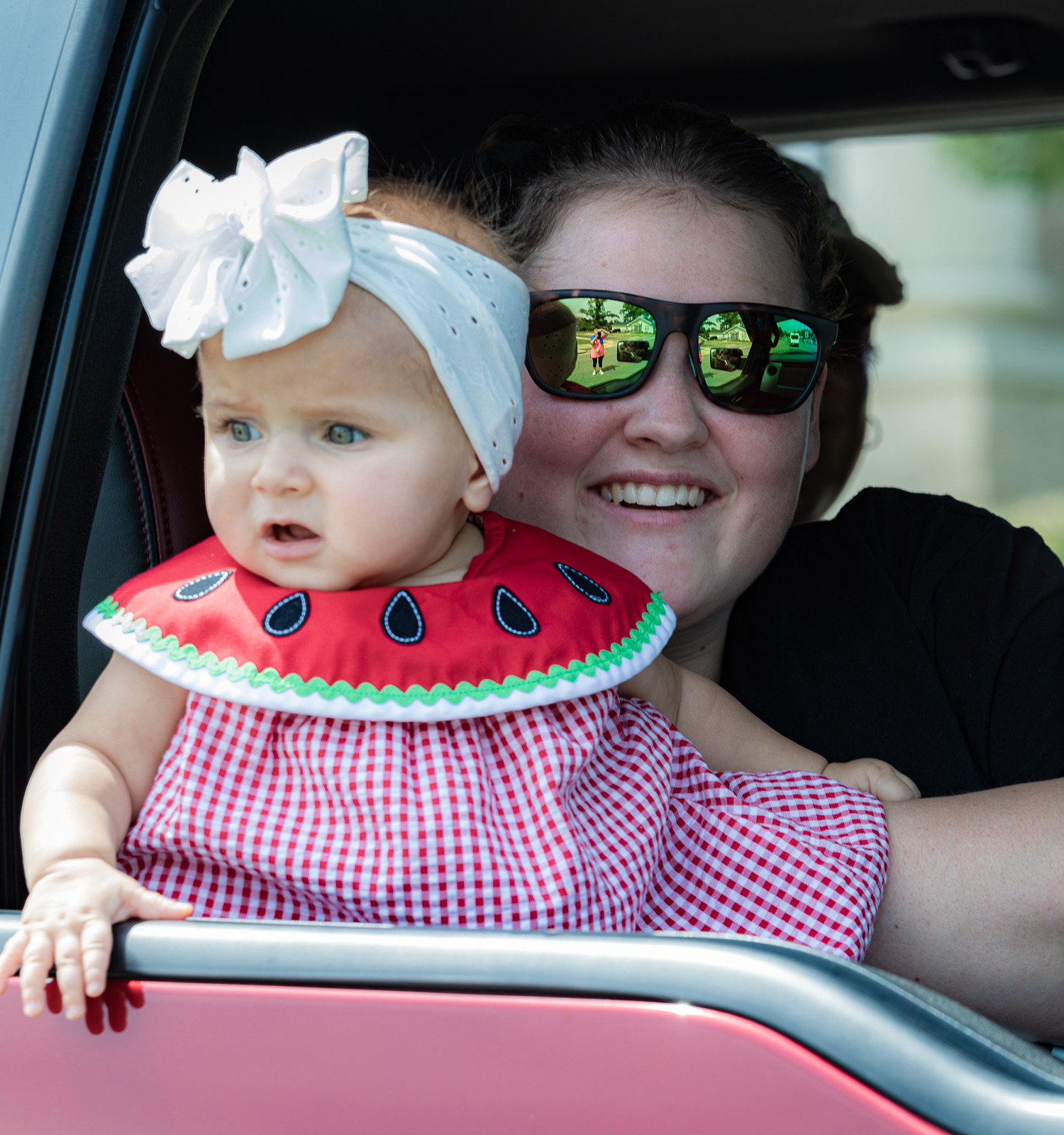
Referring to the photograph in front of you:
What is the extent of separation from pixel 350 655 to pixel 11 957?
417mm

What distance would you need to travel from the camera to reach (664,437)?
5.92 ft

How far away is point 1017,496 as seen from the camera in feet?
38.2

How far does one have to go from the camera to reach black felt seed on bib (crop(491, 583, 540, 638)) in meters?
1.35

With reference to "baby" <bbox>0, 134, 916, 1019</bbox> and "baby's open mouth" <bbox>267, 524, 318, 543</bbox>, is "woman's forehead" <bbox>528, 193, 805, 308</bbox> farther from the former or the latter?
"baby's open mouth" <bbox>267, 524, 318, 543</bbox>

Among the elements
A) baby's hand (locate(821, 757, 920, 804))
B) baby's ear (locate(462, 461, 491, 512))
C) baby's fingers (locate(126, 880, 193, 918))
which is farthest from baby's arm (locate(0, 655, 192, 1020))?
baby's hand (locate(821, 757, 920, 804))

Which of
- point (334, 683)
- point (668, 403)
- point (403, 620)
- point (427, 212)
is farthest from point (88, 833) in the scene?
point (668, 403)

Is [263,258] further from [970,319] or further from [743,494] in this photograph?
[970,319]

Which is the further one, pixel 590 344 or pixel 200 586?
pixel 590 344

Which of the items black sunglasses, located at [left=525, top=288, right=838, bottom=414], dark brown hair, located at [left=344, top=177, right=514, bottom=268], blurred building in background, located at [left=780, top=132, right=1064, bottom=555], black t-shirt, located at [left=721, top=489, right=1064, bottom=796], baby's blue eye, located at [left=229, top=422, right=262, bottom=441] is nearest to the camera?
baby's blue eye, located at [left=229, top=422, right=262, bottom=441]

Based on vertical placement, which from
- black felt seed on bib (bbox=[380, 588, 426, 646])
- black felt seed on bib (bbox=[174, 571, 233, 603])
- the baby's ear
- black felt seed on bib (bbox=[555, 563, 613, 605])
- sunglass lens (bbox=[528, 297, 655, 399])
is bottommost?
black felt seed on bib (bbox=[174, 571, 233, 603])

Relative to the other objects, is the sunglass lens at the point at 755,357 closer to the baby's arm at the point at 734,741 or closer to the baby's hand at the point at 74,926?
the baby's arm at the point at 734,741

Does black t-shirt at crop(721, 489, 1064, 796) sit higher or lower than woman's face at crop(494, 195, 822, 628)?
lower

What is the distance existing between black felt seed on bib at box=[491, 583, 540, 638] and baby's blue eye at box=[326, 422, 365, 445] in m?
0.24

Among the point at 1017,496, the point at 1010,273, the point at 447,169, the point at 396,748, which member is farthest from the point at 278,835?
the point at 1010,273
